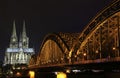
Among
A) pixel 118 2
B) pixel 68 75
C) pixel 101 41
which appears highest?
pixel 118 2

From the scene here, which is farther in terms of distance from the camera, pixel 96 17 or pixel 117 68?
pixel 96 17

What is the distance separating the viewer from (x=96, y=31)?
88.3m

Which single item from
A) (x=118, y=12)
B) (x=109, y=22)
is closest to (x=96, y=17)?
(x=109, y=22)

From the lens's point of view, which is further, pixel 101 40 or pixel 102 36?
pixel 101 40

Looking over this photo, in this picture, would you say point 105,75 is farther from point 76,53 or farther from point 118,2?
point 76,53

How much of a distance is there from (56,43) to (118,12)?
69149mm

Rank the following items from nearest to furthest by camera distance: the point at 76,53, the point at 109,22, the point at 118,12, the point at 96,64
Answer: the point at 96,64
the point at 118,12
the point at 109,22
the point at 76,53

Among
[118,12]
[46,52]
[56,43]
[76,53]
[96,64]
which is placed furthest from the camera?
[46,52]

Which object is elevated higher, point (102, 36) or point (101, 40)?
point (102, 36)

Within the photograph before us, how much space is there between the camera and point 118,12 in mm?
73250

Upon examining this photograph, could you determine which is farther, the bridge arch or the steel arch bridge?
the bridge arch

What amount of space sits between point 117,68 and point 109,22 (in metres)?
22.0

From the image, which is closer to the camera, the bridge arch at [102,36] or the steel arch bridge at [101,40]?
the steel arch bridge at [101,40]

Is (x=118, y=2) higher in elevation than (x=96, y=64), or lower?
higher
